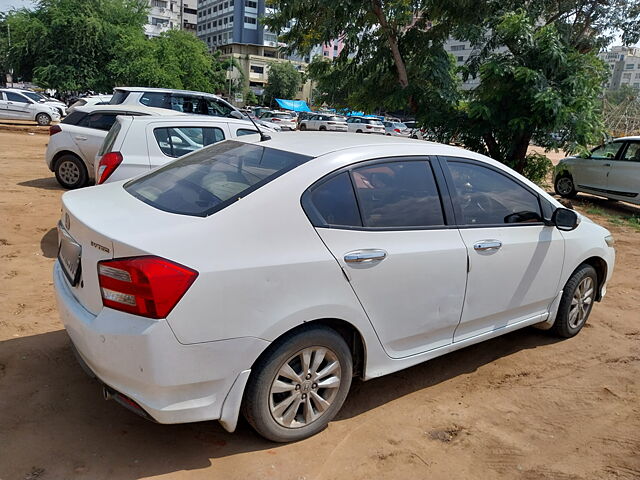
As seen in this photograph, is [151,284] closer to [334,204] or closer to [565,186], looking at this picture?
[334,204]

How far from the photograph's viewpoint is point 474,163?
3.62 m

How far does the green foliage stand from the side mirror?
32.7 meters

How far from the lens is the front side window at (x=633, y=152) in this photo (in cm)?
1123

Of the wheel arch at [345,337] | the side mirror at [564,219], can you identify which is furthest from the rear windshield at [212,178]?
the side mirror at [564,219]

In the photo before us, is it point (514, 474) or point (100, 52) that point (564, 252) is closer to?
point (514, 474)

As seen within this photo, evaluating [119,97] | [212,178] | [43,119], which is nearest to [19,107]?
[43,119]

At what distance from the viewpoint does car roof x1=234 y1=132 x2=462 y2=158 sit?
3094 mm

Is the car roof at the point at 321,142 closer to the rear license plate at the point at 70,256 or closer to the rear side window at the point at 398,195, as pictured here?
the rear side window at the point at 398,195

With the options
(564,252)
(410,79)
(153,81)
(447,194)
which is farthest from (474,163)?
(153,81)

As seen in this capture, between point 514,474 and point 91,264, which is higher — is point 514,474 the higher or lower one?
the lower one

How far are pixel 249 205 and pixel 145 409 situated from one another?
1080mm

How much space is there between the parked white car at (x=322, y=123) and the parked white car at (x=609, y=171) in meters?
23.5

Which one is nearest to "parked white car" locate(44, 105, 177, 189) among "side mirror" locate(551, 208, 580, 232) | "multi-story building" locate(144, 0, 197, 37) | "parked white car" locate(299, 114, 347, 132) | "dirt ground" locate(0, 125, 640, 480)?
"dirt ground" locate(0, 125, 640, 480)

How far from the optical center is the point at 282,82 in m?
80.2
